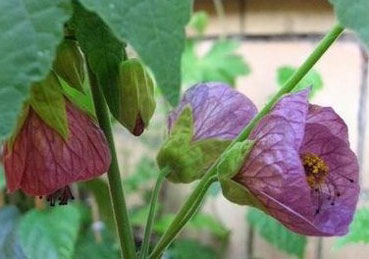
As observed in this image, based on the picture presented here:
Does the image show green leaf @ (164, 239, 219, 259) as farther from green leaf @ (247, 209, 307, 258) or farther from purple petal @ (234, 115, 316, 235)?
purple petal @ (234, 115, 316, 235)

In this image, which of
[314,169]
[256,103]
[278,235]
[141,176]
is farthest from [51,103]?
[141,176]

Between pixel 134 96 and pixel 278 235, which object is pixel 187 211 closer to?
pixel 134 96

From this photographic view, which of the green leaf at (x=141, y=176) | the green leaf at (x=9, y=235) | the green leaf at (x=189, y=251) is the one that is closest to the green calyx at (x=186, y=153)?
the green leaf at (x=9, y=235)

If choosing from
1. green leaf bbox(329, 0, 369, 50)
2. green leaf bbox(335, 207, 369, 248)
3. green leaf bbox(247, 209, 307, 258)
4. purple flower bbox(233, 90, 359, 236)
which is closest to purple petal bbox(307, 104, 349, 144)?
purple flower bbox(233, 90, 359, 236)

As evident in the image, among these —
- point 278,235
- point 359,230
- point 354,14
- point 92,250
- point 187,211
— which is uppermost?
point 354,14

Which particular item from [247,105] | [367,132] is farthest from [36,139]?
[367,132]

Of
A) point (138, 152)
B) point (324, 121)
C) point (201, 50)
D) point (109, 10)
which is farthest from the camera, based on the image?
point (138, 152)

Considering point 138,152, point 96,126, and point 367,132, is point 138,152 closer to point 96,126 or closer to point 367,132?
point 367,132
